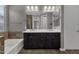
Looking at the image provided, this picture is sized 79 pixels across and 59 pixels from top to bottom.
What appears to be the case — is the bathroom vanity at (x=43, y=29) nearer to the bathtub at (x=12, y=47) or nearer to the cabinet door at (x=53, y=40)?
the cabinet door at (x=53, y=40)

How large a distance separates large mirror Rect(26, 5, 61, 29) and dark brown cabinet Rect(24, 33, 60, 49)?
57cm

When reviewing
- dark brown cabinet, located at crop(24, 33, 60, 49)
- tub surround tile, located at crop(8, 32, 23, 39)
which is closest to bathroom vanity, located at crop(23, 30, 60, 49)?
dark brown cabinet, located at crop(24, 33, 60, 49)

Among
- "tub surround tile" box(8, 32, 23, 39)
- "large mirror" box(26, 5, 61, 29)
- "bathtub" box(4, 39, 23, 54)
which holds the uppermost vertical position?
"large mirror" box(26, 5, 61, 29)

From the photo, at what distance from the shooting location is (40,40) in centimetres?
462

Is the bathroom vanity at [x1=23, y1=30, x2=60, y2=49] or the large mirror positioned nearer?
the bathroom vanity at [x1=23, y1=30, x2=60, y2=49]

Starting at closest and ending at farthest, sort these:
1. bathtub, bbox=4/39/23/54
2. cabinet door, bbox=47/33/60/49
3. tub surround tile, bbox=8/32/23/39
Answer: bathtub, bbox=4/39/23/54
cabinet door, bbox=47/33/60/49
tub surround tile, bbox=8/32/23/39

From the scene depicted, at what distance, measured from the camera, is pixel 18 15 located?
5.08 m

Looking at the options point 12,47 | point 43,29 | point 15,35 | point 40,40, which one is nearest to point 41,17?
point 43,29

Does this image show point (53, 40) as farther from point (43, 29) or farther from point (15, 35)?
point (15, 35)

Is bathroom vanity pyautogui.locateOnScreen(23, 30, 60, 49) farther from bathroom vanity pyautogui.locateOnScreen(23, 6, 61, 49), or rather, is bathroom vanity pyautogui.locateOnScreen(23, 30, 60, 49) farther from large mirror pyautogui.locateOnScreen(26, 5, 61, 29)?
large mirror pyautogui.locateOnScreen(26, 5, 61, 29)

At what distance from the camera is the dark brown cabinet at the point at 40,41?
460cm

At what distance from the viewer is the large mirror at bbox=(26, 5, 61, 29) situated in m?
5.07

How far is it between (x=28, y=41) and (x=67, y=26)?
1.44 meters
